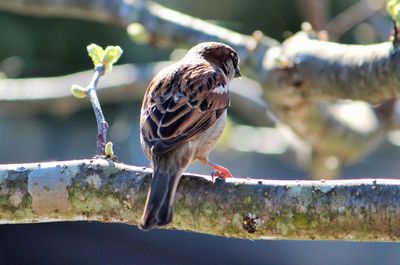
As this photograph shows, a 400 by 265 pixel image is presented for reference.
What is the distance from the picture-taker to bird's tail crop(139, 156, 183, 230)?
10.7 ft

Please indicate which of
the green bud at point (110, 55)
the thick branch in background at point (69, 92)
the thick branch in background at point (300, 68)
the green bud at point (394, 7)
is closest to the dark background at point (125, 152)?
the thick branch in background at point (69, 92)

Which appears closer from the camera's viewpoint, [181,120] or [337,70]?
[181,120]

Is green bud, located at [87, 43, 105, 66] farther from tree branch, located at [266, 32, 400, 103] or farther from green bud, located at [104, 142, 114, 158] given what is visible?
tree branch, located at [266, 32, 400, 103]

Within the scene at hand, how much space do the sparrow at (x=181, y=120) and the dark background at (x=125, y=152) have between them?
94.0 inches

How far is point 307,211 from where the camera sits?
3.24m

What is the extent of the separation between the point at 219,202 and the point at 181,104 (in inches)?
38.2

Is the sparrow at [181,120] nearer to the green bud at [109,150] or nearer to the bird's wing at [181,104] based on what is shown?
the bird's wing at [181,104]

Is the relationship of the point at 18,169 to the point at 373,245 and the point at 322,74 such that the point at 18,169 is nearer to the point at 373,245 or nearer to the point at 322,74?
the point at 322,74

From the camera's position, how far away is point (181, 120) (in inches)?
163

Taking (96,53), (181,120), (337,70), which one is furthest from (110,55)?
(337,70)

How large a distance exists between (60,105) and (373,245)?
4.20 metres

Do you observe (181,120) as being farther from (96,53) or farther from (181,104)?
(96,53)

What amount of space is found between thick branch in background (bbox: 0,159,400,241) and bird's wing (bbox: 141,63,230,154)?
Result: 1.49 ft

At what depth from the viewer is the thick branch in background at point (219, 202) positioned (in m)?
3.19
